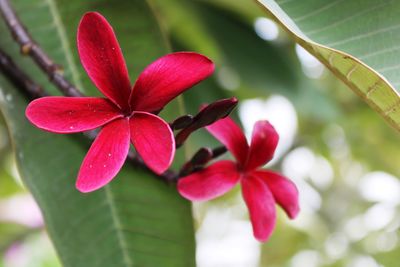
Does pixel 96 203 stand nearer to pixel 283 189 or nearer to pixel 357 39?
pixel 283 189

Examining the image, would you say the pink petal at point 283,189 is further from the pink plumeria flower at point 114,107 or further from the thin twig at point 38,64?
the pink plumeria flower at point 114,107

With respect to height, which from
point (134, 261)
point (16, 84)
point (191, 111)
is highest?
point (191, 111)

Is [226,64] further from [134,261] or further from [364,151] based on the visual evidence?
[134,261]

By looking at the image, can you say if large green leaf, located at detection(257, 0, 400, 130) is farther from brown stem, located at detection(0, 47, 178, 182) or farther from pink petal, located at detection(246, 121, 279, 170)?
brown stem, located at detection(0, 47, 178, 182)

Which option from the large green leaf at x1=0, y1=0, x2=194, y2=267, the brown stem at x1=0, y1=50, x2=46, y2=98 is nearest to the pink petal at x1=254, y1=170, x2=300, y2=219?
the large green leaf at x1=0, y1=0, x2=194, y2=267

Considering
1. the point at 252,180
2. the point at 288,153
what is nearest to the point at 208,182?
the point at 252,180

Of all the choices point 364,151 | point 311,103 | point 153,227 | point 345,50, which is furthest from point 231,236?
point 345,50

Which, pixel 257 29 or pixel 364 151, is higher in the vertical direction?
pixel 257 29
